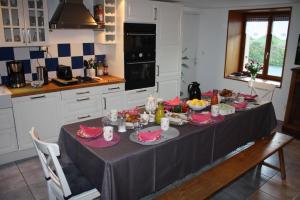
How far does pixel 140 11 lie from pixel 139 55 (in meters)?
0.64

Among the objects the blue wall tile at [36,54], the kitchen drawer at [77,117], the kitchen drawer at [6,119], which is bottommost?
the kitchen drawer at [77,117]

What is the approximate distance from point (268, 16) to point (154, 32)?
7.73 feet

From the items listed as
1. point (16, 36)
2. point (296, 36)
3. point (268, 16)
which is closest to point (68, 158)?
point (16, 36)

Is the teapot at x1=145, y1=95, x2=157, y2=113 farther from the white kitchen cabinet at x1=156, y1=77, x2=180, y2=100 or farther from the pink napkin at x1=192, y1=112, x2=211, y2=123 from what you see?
the white kitchen cabinet at x1=156, y1=77, x2=180, y2=100

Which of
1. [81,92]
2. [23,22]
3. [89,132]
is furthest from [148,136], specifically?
[23,22]

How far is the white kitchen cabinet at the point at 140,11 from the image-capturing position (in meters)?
3.62

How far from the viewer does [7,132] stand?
3.01m

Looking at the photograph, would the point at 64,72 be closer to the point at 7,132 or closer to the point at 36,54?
the point at 36,54

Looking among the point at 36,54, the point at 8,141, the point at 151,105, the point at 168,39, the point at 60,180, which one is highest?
the point at 168,39

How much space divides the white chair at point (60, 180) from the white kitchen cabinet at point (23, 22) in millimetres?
1736

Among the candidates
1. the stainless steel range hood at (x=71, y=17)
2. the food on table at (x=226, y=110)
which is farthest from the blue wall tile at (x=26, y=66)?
the food on table at (x=226, y=110)

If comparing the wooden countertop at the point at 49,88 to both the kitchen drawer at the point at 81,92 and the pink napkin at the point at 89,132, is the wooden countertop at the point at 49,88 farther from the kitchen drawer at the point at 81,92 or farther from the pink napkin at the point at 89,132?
the pink napkin at the point at 89,132

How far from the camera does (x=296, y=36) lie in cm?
418

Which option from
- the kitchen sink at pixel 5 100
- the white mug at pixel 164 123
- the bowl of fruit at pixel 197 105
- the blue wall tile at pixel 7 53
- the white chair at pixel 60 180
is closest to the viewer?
the white chair at pixel 60 180
